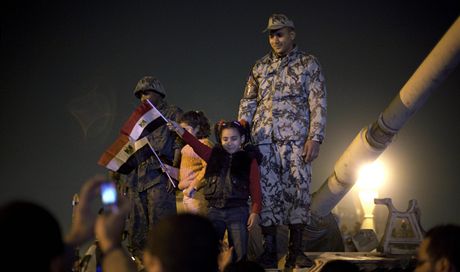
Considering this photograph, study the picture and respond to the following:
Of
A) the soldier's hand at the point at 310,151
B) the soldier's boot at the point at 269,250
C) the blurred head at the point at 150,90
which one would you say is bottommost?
Result: the soldier's boot at the point at 269,250

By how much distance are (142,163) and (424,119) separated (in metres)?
8.46

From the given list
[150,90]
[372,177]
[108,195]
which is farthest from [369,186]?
[108,195]

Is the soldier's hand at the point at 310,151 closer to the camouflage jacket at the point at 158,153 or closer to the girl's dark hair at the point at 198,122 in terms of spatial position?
the girl's dark hair at the point at 198,122

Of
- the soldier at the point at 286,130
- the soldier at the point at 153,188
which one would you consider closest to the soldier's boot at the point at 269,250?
the soldier at the point at 286,130

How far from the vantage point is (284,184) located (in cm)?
569

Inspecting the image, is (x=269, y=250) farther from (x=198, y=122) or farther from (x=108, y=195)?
(x=108, y=195)

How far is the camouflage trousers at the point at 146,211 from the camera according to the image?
19.5ft

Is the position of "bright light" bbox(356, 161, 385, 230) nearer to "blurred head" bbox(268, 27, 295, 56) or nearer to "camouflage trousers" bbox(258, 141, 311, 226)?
"camouflage trousers" bbox(258, 141, 311, 226)

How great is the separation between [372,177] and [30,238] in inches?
421

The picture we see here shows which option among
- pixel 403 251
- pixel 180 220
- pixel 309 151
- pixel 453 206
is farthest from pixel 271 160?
pixel 453 206

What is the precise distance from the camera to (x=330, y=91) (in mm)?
12820

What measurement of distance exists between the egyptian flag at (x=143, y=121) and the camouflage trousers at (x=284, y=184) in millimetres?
1105

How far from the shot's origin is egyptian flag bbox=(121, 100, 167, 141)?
6.00 m

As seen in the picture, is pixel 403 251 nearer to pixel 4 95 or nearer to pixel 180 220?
pixel 180 220
